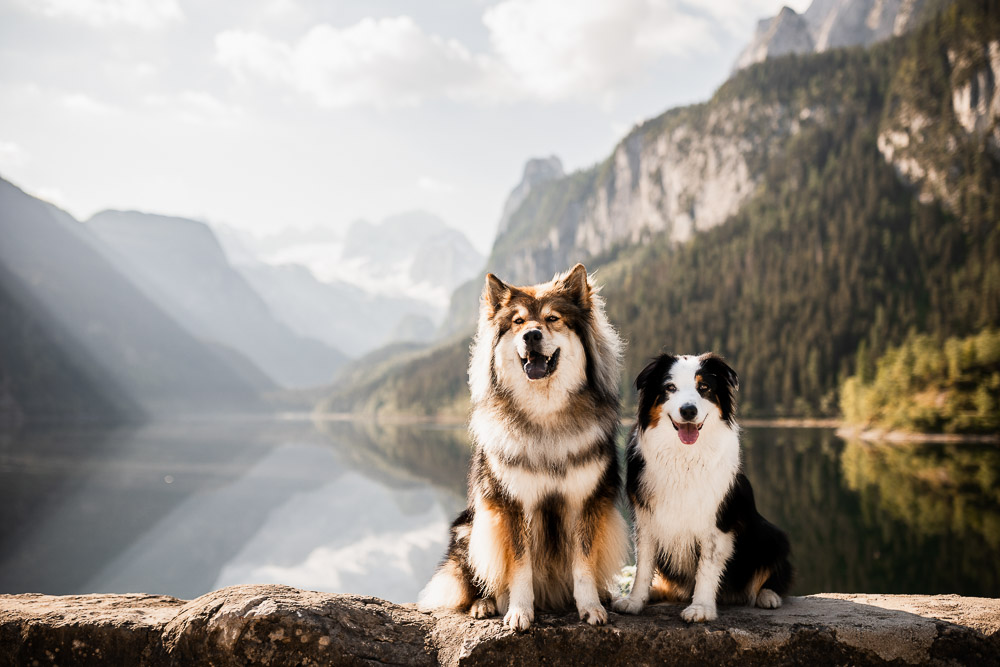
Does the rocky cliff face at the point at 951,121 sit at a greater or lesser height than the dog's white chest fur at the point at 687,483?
greater

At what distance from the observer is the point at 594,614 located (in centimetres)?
409

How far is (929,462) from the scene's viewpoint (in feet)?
137

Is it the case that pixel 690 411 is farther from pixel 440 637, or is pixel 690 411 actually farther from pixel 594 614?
pixel 440 637

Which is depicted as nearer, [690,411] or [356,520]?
[690,411]

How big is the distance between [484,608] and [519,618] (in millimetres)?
496

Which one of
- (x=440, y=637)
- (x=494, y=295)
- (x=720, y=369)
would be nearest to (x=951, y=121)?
(x=720, y=369)

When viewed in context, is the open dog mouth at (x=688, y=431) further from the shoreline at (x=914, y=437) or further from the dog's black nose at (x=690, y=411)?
the shoreline at (x=914, y=437)

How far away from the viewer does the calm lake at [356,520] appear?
2441 centimetres

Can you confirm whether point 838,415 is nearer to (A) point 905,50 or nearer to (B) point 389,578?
(B) point 389,578

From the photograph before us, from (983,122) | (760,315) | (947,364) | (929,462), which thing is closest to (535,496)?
(929,462)

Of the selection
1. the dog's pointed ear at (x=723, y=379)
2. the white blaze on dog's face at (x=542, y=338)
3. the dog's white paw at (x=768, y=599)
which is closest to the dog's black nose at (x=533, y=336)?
the white blaze on dog's face at (x=542, y=338)

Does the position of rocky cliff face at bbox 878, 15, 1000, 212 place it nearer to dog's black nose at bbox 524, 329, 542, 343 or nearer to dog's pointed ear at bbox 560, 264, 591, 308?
dog's pointed ear at bbox 560, 264, 591, 308

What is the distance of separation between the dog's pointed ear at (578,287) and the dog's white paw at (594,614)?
2.05 meters

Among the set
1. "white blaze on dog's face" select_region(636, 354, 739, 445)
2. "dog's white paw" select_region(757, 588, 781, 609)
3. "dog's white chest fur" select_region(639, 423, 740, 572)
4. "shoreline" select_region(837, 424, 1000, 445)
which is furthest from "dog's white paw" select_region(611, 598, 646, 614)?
"shoreline" select_region(837, 424, 1000, 445)
